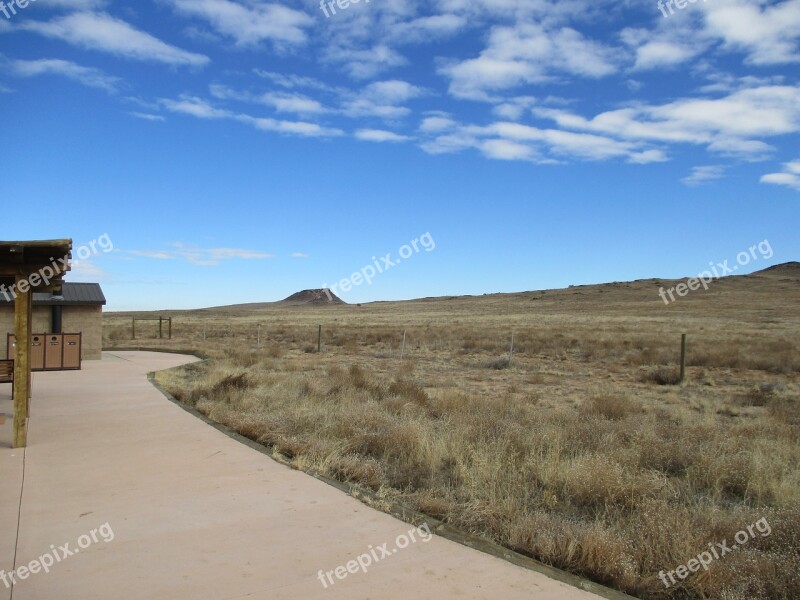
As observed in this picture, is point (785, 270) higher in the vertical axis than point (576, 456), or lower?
higher

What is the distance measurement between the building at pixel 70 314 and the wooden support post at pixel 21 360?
13.5 metres

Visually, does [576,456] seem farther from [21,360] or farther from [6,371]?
[6,371]

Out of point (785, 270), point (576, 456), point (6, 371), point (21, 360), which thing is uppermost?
point (785, 270)

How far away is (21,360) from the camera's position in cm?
830

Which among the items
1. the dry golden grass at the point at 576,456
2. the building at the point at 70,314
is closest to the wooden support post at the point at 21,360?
the dry golden grass at the point at 576,456

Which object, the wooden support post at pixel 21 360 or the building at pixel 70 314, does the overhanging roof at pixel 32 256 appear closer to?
the wooden support post at pixel 21 360

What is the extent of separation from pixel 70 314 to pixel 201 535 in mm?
19195

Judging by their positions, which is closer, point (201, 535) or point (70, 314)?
point (201, 535)

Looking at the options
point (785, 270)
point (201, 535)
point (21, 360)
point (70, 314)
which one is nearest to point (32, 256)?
point (21, 360)

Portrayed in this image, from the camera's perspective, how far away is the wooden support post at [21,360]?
312 inches

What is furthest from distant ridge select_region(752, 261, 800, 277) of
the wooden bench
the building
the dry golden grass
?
the wooden bench

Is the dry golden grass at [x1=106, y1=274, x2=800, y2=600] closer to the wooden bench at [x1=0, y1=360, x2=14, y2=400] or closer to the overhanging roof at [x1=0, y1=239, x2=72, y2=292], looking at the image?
the wooden bench at [x1=0, y1=360, x2=14, y2=400]

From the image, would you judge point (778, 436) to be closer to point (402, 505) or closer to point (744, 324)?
point (402, 505)

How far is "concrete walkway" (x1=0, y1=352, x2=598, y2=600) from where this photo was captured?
167 inches
